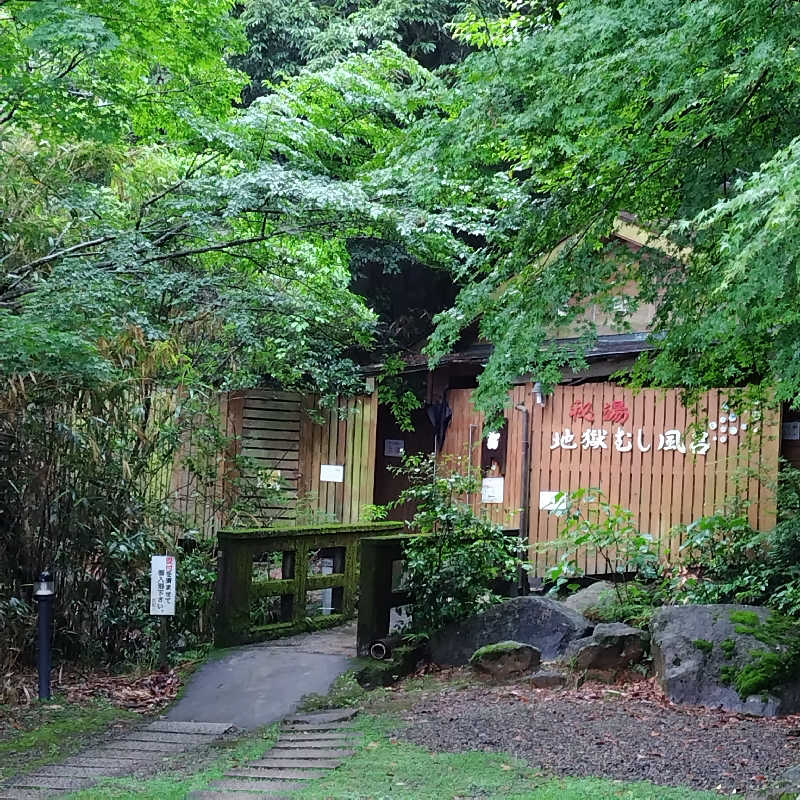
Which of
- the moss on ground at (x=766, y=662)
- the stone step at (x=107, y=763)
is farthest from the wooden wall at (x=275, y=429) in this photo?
the moss on ground at (x=766, y=662)

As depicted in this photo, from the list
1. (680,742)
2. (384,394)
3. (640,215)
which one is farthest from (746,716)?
(384,394)

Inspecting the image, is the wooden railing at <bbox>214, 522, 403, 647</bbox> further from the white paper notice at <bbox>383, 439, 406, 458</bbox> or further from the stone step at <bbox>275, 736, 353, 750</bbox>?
the white paper notice at <bbox>383, 439, 406, 458</bbox>

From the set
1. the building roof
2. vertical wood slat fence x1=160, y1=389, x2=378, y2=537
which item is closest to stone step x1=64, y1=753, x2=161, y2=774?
the building roof

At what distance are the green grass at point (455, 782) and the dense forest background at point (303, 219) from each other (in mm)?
1947

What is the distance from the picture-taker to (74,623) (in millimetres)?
7840

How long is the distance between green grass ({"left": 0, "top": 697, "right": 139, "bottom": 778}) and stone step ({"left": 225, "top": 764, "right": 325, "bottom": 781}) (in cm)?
129

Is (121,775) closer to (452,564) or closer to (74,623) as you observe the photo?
(74,623)

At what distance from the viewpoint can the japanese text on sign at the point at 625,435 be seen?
9977 mm

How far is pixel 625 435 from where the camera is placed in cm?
1075

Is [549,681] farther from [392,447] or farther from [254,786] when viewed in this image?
[392,447]

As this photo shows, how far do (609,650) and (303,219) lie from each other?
406 cm

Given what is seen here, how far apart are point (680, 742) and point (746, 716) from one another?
2.94 feet

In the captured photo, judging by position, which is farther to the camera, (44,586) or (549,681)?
(44,586)

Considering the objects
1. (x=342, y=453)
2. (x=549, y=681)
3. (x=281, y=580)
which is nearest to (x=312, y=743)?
(x=549, y=681)
